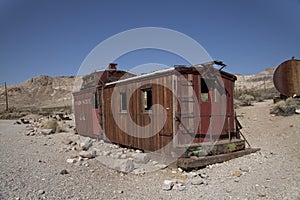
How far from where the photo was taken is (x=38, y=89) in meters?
83.8

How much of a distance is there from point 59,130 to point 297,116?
47.2 ft

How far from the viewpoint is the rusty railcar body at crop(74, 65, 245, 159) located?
7.18m

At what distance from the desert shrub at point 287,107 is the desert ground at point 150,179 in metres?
5.03

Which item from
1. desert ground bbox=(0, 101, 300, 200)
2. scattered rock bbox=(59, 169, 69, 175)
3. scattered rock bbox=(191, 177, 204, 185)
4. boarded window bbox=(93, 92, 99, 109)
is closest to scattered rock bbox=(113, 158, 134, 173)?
desert ground bbox=(0, 101, 300, 200)

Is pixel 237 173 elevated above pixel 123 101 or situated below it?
below

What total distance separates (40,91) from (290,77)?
81.8 meters

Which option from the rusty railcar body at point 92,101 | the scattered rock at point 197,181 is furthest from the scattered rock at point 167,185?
the rusty railcar body at point 92,101

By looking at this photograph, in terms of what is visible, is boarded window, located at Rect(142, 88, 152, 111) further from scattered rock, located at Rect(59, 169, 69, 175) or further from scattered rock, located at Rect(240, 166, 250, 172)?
scattered rock, located at Rect(240, 166, 250, 172)

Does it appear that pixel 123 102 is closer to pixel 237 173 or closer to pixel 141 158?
pixel 141 158

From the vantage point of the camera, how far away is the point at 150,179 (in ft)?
20.7

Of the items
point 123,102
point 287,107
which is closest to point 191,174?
point 123,102

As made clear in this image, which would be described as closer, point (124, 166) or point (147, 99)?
point (124, 166)

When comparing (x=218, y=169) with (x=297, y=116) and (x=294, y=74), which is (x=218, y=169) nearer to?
(x=297, y=116)

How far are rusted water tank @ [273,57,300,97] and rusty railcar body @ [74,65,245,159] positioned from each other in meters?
8.51
